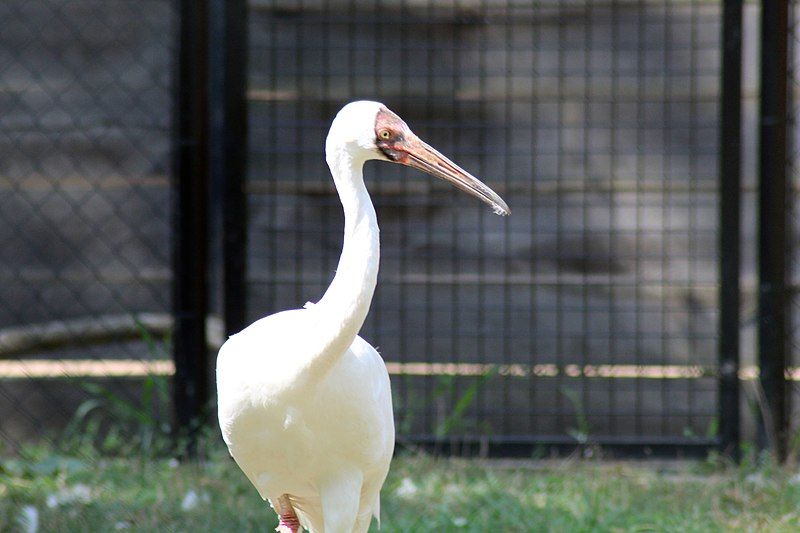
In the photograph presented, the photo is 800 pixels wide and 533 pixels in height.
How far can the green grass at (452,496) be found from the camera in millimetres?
4043

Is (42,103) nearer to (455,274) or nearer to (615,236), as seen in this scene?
(455,274)

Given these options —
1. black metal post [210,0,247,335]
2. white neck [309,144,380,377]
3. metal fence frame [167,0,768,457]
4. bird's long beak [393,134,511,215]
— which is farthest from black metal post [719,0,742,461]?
white neck [309,144,380,377]

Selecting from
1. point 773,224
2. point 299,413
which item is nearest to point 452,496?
point 299,413

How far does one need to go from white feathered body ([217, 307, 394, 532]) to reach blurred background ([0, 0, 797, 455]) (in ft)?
6.87

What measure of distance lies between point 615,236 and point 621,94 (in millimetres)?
668

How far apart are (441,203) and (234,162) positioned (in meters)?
1.01

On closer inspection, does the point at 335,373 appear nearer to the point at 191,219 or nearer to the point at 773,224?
the point at 191,219

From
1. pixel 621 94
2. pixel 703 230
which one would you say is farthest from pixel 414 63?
pixel 703 230

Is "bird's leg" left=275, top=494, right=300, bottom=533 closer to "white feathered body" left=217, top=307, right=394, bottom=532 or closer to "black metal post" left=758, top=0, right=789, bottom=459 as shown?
"white feathered body" left=217, top=307, right=394, bottom=532

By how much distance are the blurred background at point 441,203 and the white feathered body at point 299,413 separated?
209 centimetres

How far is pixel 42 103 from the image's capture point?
5.55 metres

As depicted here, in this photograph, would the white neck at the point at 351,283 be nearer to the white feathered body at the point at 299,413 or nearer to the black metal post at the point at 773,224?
the white feathered body at the point at 299,413

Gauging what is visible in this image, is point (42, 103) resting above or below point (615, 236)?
above

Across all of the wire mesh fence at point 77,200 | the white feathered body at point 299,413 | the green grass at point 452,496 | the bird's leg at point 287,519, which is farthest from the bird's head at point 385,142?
the wire mesh fence at point 77,200
